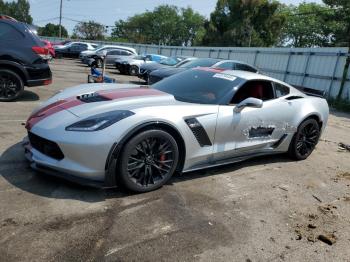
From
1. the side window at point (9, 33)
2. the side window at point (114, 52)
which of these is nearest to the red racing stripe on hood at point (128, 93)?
the side window at point (9, 33)

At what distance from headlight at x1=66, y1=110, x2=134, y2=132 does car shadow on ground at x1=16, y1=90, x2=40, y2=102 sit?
542 centimetres

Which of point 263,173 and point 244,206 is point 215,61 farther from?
point 244,206

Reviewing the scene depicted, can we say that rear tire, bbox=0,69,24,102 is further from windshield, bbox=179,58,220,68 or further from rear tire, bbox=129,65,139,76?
rear tire, bbox=129,65,139,76

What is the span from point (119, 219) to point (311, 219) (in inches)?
79.7

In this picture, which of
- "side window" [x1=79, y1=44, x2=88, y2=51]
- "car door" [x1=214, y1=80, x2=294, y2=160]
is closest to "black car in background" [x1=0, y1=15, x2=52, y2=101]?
"car door" [x1=214, y1=80, x2=294, y2=160]

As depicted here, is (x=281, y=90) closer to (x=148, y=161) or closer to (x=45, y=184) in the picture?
(x=148, y=161)

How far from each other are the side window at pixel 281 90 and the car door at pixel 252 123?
75mm

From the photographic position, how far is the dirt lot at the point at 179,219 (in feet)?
10.0

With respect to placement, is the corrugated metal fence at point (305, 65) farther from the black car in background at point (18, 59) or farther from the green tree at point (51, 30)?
the green tree at point (51, 30)

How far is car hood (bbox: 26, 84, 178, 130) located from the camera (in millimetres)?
4102

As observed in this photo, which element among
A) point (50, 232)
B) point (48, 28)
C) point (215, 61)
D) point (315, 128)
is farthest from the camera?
point (48, 28)

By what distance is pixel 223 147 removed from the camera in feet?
15.5

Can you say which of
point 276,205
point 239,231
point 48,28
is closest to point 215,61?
point 276,205

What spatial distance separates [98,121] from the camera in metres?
3.86
